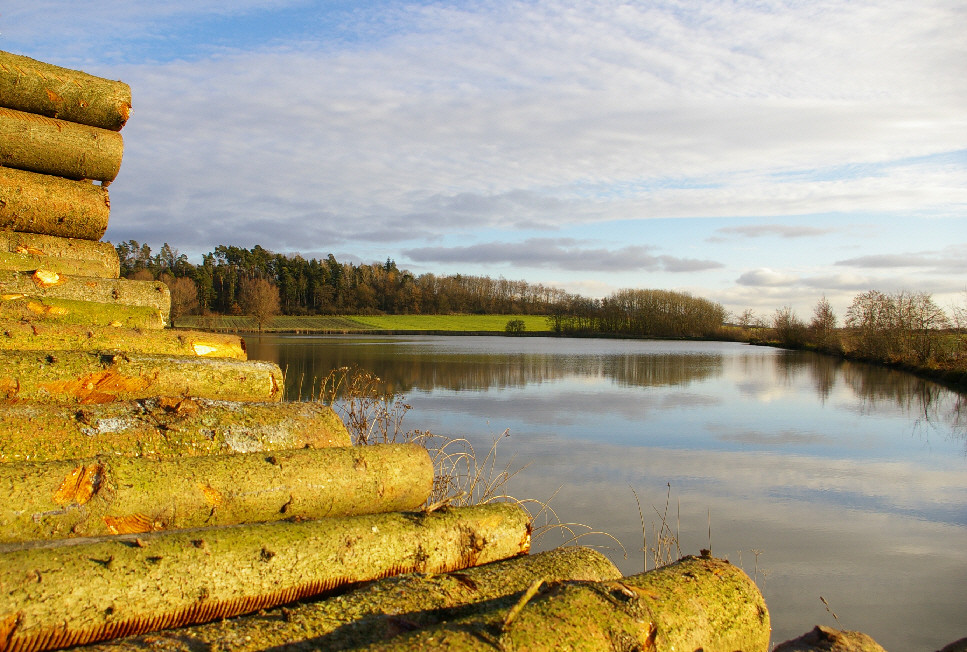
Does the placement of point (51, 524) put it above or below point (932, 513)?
above

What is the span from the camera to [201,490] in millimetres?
3270

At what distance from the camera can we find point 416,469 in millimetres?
4043

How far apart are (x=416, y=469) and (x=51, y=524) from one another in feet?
6.10

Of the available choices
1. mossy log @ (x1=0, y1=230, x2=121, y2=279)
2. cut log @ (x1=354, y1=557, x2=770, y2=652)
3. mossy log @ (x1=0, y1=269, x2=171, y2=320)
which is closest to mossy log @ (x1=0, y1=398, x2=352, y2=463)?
cut log @ (x1=354, y1=557, x2=770, y2=652)

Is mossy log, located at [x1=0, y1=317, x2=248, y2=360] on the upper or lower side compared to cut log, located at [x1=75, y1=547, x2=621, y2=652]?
upper

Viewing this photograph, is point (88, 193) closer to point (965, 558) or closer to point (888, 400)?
point (965, 558)

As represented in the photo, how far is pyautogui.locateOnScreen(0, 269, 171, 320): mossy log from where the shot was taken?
581 centimetres

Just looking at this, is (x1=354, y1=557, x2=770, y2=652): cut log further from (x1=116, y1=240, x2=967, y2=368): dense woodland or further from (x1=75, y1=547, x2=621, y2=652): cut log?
(x1=116, y1=240, x2=967, y2=368): dense woodland

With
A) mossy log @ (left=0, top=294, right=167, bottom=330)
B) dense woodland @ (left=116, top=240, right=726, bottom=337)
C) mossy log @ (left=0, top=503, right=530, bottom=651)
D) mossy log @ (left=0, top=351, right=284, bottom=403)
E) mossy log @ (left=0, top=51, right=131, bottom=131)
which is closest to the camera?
mossy log @ (left=0, top=503, right=530, bottom=651)

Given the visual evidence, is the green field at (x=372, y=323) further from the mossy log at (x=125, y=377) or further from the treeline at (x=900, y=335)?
the mossy log at (x=125, y=377)

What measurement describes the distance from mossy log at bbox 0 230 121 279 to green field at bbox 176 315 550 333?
57076 mm

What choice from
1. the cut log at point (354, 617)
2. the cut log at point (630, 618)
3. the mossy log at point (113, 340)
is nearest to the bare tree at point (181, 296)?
the mossy log at point (113, 340)

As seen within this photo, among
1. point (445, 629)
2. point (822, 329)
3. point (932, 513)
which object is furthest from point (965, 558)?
point (822, 329)

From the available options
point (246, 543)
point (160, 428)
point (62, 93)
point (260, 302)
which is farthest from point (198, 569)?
point (260, 302)
